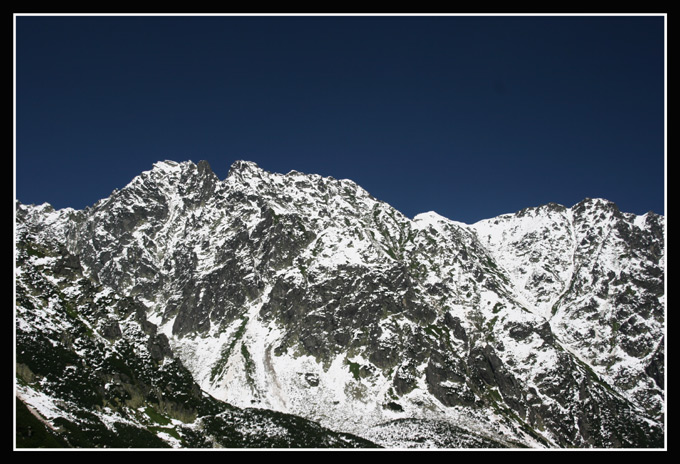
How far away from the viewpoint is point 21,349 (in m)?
199
